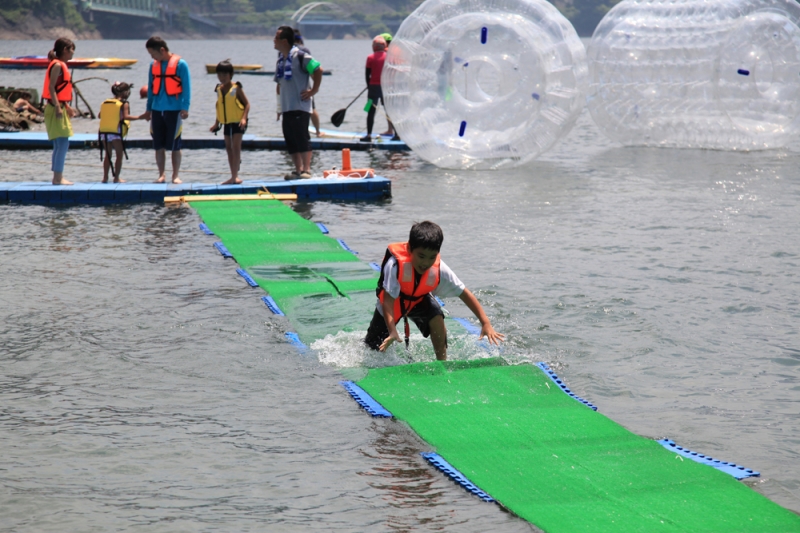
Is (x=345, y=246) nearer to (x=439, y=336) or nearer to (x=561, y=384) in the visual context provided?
(x=439, y=336)

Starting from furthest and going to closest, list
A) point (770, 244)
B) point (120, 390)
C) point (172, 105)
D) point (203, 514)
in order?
point (172, 105) < point (770, 244) < point (120, 390) < point (203, 514)

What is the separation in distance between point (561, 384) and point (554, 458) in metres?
1.02

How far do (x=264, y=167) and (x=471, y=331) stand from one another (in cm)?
856

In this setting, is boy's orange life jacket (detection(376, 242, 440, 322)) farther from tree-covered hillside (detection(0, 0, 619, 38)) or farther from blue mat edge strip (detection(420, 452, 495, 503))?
tree-covered hillside (detection(0, 0, 619, 38))

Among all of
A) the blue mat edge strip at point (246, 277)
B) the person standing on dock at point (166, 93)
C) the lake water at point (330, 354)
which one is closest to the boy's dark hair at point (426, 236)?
the lake water at point (330, 354)

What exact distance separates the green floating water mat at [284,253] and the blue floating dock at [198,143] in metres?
5.49

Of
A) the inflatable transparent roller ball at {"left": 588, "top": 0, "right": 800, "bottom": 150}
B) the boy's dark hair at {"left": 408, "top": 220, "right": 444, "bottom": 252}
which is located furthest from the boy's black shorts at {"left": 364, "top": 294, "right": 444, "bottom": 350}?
the inflatable transparent roller ball at {"left": 588, "top": 0, "right": 800, "bottom": 150}

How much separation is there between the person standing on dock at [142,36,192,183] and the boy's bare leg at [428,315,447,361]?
20.4 feet

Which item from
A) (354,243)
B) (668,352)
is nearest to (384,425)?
(668,352)

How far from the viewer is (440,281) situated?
18.0 feet

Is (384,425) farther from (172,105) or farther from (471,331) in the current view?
(172,105)

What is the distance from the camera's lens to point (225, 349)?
6160 millimetres

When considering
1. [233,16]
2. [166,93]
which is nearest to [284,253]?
[166,93]

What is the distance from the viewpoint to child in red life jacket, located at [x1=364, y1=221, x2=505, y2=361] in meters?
5.30
